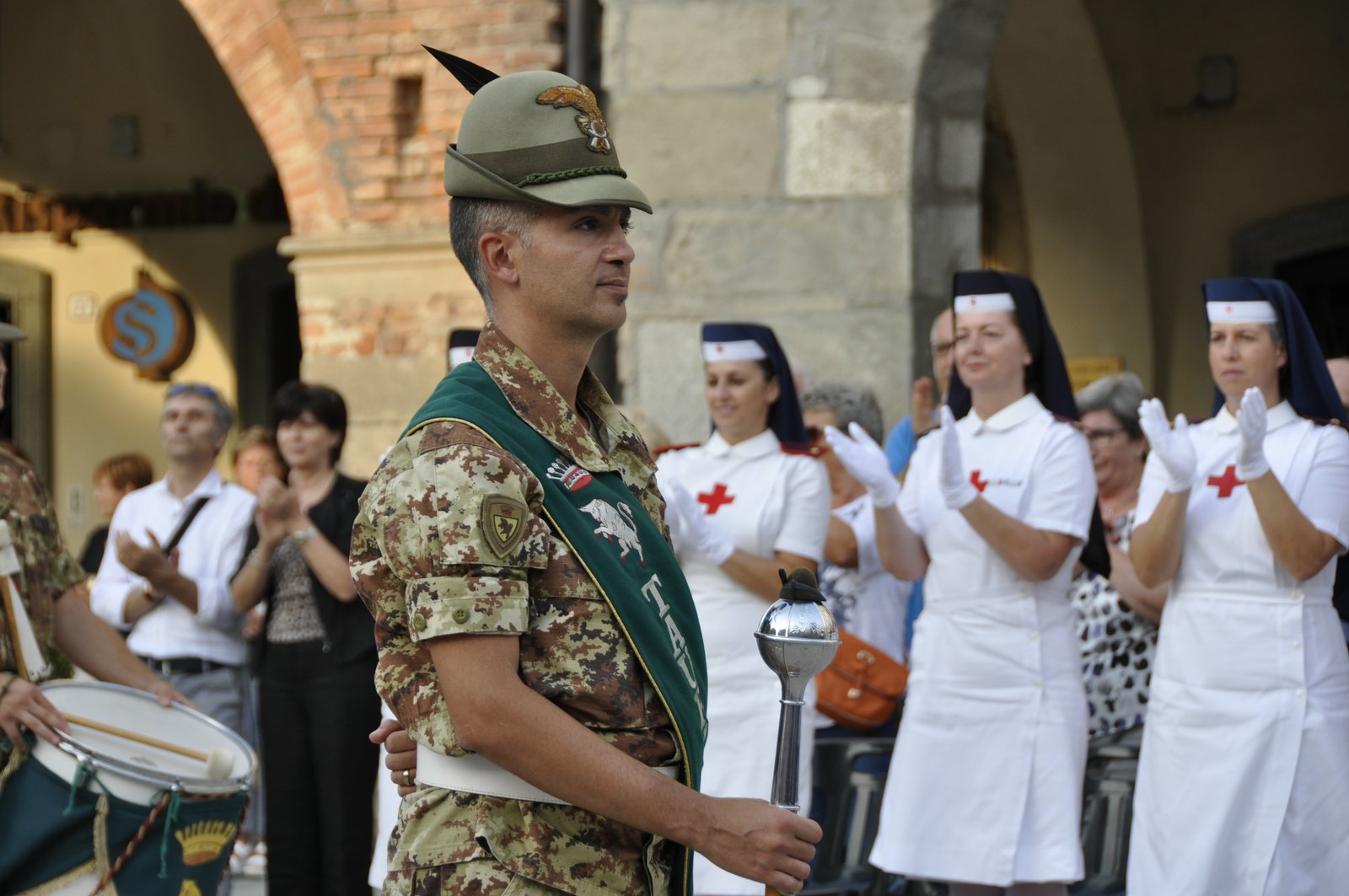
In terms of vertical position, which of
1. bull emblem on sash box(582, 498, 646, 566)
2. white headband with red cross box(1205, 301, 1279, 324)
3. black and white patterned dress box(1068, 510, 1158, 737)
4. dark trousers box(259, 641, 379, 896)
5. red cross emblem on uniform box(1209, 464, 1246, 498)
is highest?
white headband with red cross box(1205, 301, 1279, 324)

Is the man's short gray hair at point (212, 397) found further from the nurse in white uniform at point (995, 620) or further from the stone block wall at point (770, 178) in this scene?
the nurse in white uniform at point (995, 620)

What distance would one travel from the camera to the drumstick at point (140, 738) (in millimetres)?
3891

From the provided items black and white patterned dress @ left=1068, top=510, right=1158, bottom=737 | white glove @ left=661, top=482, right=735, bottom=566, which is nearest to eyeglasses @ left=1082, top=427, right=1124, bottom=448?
black and white patterned dress @ left=1068, top=510, right=1158, bottom=737

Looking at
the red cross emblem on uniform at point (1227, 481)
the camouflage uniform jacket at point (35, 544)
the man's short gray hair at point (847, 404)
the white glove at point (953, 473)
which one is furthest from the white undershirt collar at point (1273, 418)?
the camouflage uniform jacket at point (35, 544)

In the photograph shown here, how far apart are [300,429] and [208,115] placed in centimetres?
610

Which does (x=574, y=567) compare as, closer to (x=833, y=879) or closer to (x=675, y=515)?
(x=675, y=515)

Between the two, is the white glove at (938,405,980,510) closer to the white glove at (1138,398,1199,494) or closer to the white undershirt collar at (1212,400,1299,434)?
the white glove at (1138,398,1199,494)

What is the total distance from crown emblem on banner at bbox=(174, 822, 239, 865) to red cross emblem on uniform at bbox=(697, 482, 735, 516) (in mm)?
1660

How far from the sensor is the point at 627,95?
21.6ft

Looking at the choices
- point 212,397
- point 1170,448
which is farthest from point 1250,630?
point 212,397

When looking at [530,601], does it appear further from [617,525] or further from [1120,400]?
[1120,400]

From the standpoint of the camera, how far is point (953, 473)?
4379 millimetres

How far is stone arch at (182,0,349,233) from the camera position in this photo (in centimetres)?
738

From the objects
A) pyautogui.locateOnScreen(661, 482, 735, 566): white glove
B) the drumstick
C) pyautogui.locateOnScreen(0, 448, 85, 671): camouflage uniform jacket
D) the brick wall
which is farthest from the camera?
the brick wall
